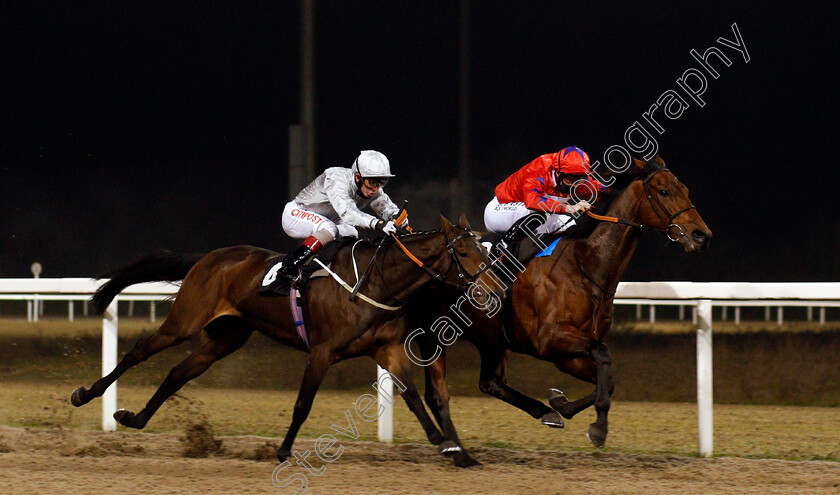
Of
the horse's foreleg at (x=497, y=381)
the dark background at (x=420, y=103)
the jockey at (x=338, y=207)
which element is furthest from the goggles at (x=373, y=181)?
the dark background at (x=420, y=103)

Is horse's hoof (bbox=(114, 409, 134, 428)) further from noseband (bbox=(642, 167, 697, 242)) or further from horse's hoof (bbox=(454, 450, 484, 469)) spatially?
noseband (bbox=(642, 167, 697, 242))

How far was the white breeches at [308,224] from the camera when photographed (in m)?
4.96

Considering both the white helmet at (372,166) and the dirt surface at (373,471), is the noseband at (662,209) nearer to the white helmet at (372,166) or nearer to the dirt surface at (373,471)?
the dirt surface at (373,471)

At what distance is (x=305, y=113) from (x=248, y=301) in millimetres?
3525

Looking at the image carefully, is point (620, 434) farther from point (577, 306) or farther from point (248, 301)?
point (248, 301)

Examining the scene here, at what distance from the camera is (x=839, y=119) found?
1019 cm

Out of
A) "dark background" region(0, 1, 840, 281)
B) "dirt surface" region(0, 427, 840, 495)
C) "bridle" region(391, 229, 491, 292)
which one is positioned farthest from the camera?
"dark background" region(0, 1, 840, 281)

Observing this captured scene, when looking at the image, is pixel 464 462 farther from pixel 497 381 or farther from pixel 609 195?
pixel 609 195

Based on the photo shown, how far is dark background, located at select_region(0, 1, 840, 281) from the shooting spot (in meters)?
10.3

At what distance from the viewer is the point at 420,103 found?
36.1 feet

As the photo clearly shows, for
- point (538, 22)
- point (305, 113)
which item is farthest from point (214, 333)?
point (538, 22)

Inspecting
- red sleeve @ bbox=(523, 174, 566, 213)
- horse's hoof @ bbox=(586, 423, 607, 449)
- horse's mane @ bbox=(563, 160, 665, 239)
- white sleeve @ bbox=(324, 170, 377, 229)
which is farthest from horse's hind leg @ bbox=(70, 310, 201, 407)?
horse's hoof @ bbox=(586, 423, 607, 449)

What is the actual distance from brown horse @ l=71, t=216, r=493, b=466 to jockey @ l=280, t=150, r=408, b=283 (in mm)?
165

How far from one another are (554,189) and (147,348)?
7.96 ft
